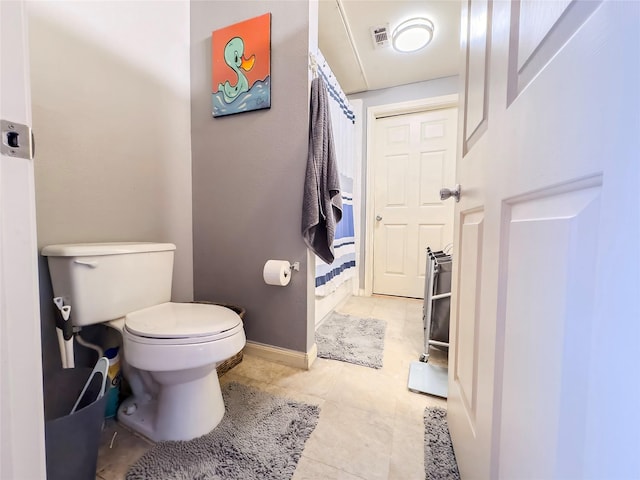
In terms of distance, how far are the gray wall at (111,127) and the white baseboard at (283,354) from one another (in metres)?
0.50

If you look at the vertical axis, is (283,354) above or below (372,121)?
below

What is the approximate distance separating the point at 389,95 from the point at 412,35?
637 mm

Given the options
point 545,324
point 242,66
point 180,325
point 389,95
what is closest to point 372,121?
point 389,95

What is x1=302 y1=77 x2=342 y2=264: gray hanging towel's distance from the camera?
1211mm

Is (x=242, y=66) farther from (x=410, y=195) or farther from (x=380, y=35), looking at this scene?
(x=410, y=195)

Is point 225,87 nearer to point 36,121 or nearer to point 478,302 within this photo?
point 36,121

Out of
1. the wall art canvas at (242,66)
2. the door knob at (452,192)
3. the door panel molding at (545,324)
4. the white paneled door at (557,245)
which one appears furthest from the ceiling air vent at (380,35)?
the door panel molding at (545,324)

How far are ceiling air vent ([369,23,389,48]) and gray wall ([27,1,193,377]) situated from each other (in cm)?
120

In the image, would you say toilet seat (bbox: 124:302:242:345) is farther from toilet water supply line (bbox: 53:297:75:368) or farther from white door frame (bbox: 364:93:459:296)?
white door frame (bbox: 364:93:459:296)

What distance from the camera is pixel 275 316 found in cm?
135

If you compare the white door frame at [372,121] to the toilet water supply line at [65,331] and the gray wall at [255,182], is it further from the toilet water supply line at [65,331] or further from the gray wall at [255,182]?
the toilet water supply line at [65,331]

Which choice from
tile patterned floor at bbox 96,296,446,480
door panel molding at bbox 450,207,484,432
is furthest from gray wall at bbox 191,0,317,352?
door panel molding at bbox 450,207,484,432

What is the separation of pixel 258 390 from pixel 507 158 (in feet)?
4.01

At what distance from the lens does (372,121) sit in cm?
249
